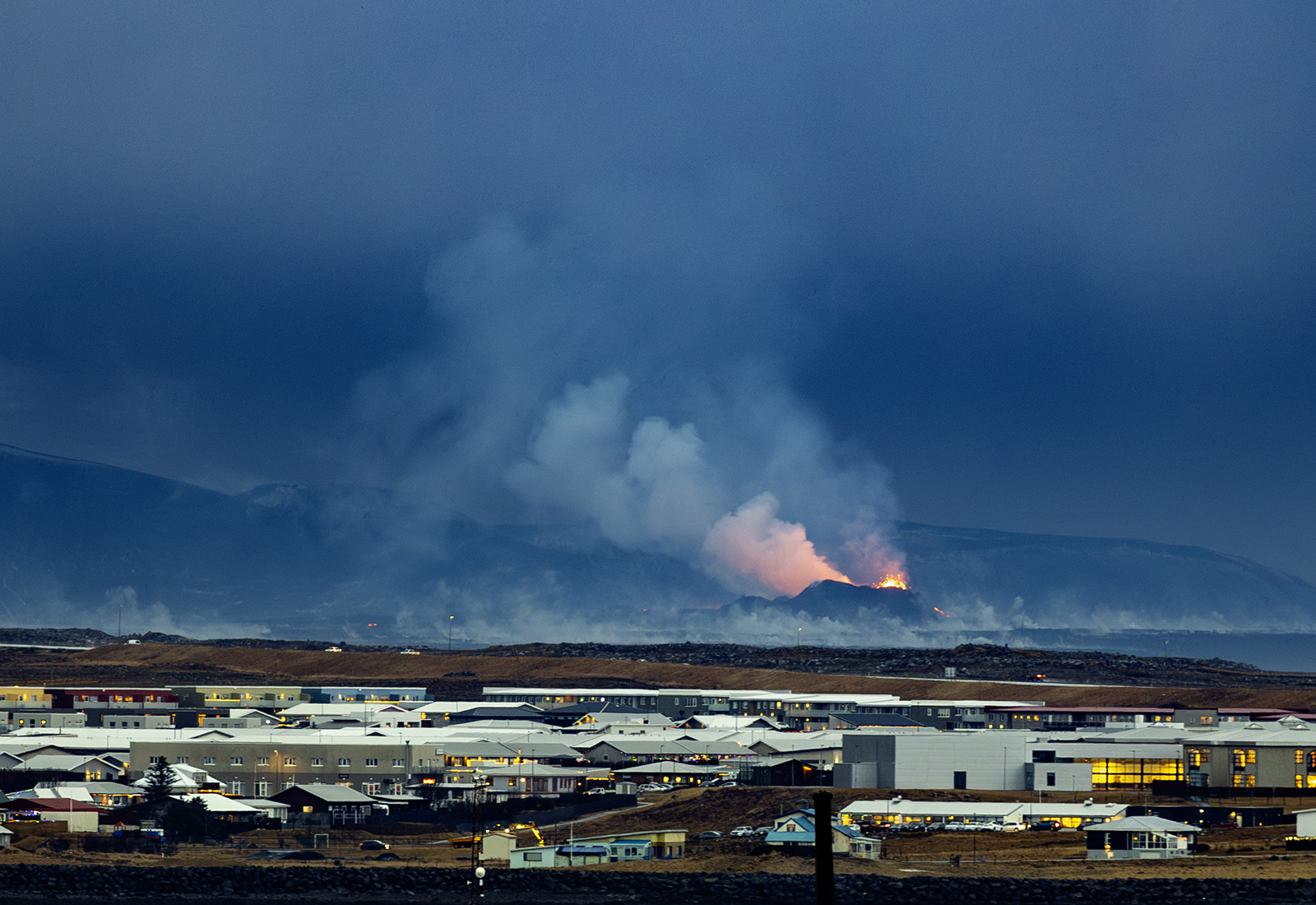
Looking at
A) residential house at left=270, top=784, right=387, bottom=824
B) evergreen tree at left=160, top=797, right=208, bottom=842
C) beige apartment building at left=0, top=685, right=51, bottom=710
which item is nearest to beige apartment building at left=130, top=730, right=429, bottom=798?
residential house at left=270, top=784, right=387, bottom=824

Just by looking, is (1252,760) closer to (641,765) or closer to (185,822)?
(641,765)

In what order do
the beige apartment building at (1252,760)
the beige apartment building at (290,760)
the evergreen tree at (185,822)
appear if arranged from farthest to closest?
the beige apartment building at (290,760) < the beige apartment building at (1252,760) < the evergreen tree at (185,822)

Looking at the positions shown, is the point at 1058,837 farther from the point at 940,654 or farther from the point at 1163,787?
the point at 940,654

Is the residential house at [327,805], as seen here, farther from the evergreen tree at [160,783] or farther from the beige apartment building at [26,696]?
the beige apartment building at [26,696]

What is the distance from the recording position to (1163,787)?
6869 centimetres

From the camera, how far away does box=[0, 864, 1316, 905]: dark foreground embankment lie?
145 ft

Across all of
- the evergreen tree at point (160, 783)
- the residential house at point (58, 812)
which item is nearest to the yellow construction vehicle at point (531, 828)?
the evergreen tree at point (160, 783)

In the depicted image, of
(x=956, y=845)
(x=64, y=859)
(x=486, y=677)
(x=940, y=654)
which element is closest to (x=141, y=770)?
(x=64, y=859)

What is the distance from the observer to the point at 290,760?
73312mm

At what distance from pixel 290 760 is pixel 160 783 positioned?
11.3 meters

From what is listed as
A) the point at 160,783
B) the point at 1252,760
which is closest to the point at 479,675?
the point at 160,783

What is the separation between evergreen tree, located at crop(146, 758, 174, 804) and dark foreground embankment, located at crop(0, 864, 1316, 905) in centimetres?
1430

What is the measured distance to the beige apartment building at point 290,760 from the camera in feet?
236

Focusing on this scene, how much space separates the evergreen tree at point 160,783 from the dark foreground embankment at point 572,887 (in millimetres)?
14297
